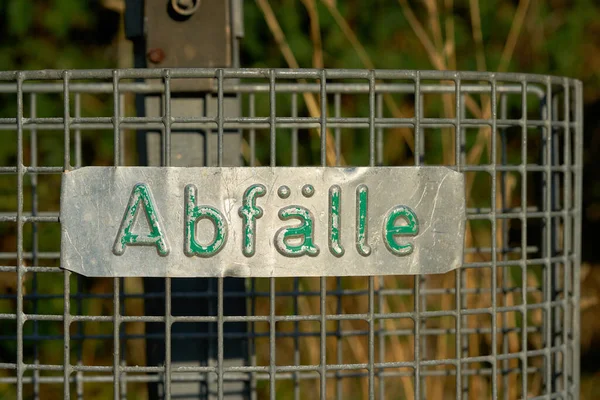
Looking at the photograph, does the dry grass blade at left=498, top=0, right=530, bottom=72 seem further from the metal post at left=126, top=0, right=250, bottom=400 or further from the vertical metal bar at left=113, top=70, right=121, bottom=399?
the vertical metal bar at left=113, top=70, right=121, bottom=399

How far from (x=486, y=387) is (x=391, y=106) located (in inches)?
34.0

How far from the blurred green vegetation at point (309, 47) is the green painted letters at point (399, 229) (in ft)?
5.31

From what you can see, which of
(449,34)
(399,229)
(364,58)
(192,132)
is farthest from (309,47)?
(399,229)

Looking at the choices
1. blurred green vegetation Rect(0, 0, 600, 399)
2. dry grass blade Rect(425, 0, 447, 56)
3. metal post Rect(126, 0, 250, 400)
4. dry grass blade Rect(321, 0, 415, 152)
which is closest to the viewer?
metal post Rect(126, 0, 250, 400)

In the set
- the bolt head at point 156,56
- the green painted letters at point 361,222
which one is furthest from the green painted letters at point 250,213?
the bolt head at point 156,56

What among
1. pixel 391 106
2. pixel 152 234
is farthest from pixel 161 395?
pixel 391 106

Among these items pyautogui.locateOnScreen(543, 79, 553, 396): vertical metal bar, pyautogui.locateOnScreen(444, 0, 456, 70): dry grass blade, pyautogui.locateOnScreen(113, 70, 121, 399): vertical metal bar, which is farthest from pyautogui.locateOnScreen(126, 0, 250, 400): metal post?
pyautogui.locateOnScreen(444, 0, 456, 70): dry grass blade

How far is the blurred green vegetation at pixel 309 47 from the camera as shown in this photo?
9.09 feet

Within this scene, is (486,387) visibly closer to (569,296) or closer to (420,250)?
(569,296)

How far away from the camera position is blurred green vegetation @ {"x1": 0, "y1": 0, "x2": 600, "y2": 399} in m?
2.77

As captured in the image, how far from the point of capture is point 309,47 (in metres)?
2.83

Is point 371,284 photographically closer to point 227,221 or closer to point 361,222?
point 361,222

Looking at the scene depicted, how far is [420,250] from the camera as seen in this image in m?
1.10

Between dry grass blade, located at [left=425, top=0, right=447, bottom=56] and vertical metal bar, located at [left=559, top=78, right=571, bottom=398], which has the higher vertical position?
dry grass blade, located at [left=425, top=0, right=447, bottom=56]
